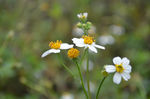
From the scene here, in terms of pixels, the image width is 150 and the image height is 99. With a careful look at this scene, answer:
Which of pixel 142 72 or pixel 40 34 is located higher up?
pixel 40 34

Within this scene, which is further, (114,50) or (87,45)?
(114,50)

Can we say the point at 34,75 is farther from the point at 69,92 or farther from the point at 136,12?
the point at 136,12

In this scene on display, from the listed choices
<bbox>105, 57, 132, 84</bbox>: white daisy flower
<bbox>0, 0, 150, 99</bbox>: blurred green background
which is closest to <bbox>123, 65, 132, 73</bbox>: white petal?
<bbox>105, 57, 132, 84</bbox>: white daisy flower

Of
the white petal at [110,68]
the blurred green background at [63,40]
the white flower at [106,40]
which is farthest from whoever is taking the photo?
the white flower at [106,40]

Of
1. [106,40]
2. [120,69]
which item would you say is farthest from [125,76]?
[106,40]

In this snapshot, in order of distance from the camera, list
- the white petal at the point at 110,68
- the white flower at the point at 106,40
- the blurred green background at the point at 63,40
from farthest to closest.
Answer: the white flower at the point at 106,40, the blurred green background at the point at 63,40, the white petal at the point at 110,68

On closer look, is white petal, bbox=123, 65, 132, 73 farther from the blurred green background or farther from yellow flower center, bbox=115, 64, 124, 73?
the blurred green background

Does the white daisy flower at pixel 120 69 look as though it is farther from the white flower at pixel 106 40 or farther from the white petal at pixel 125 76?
the white flower at pixel 106 40

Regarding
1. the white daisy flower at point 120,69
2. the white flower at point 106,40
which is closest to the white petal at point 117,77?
the white daisy flower at point 120,69

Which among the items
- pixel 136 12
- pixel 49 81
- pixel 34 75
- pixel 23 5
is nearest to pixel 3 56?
pixel 34 75
